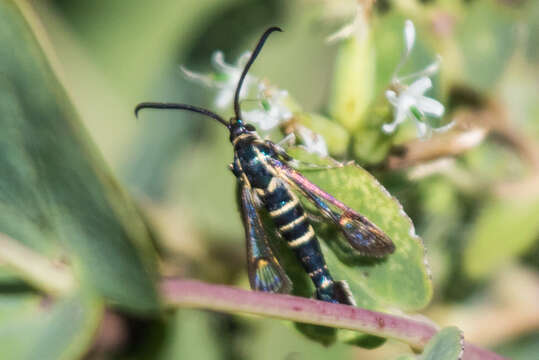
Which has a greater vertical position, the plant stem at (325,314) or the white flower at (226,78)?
the white flower at (226,78)

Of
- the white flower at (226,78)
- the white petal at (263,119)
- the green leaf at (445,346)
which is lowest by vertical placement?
the green leaf at (445,346)

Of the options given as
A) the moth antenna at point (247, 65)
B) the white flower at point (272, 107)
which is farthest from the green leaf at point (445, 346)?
the moth antenna at point (247, 65)

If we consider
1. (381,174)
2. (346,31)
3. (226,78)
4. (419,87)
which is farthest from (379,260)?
(226,78)

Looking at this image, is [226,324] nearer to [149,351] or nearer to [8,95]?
[149,351]

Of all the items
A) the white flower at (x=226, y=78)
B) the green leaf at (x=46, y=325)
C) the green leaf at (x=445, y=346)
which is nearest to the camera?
the green leaf at (x=445, y=346)

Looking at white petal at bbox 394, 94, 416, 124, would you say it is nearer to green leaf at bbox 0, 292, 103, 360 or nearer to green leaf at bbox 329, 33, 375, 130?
green leaf at bbox 329, 33, 375, 130

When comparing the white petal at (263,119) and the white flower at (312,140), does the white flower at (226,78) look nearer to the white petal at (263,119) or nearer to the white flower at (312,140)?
the white petal at (263,119)
